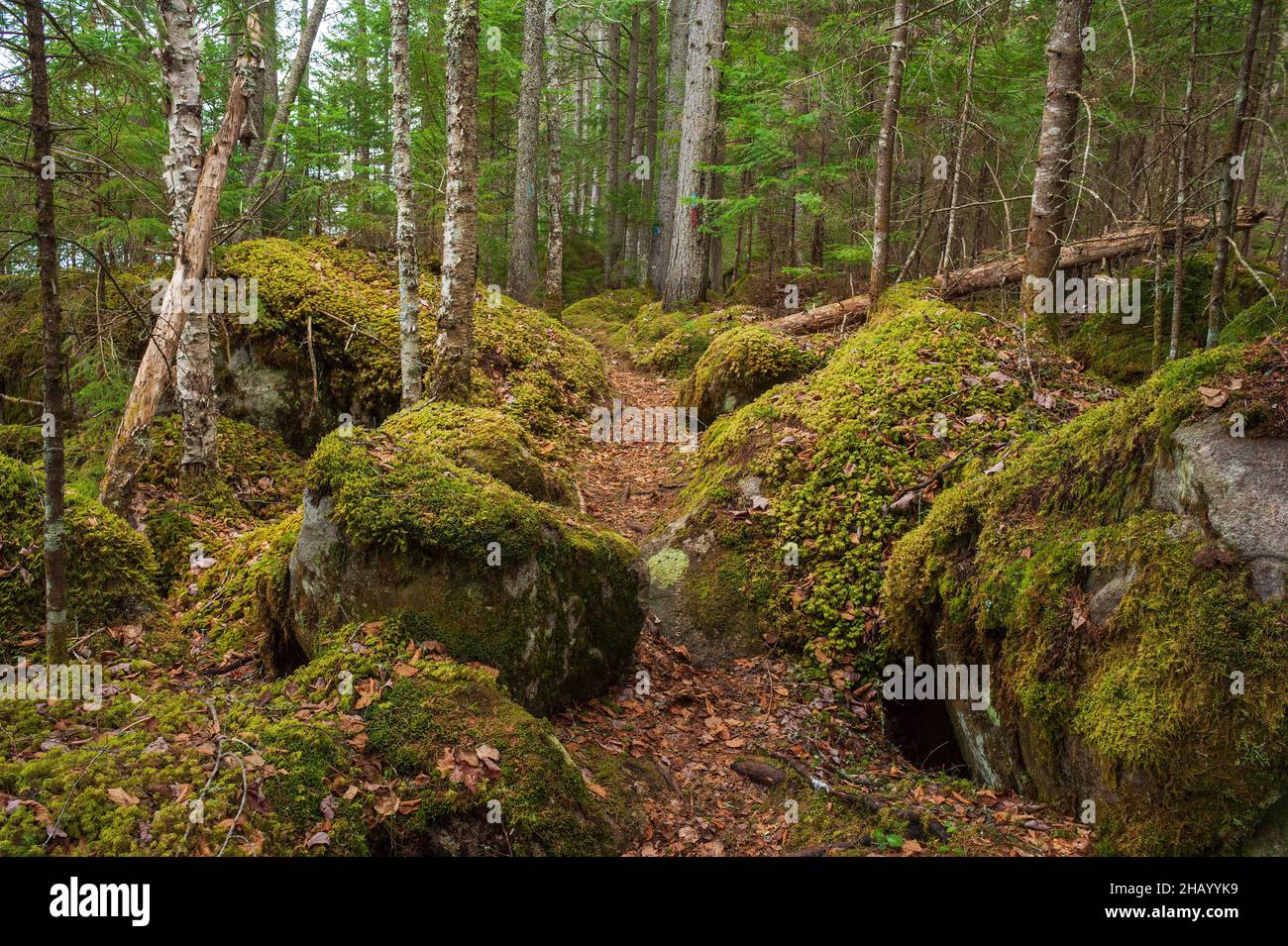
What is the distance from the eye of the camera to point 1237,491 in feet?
11.5

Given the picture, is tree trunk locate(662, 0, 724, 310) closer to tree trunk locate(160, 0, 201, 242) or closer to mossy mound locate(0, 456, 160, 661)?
tree trunk locate(160, 0, 201, 242)

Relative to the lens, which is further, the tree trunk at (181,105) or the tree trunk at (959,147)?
the tree trunk at (959,147)

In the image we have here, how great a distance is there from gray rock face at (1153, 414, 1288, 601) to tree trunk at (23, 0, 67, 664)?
5640 millimetres

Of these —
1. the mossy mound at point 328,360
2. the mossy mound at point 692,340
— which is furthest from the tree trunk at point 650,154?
the mossy mound at point 328,360

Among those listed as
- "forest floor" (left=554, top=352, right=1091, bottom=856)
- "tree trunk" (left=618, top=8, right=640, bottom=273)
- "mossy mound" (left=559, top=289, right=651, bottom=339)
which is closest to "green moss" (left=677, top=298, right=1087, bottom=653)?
"forest floor" (left=554, top=352, right=1091, bottom=856)

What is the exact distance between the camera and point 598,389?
11727 millimetres

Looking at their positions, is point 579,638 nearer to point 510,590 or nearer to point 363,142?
point 510,590

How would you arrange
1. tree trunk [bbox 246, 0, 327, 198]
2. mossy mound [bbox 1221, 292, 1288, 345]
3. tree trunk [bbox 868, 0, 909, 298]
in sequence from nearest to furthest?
mossy mound [bbox 1221, 292, 1288, 345], tree trunk [bbox 868, 0, 909, 298], tree trunk [bbox 246, 0, 327, 198]

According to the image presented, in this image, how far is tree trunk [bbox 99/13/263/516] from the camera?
281 inches

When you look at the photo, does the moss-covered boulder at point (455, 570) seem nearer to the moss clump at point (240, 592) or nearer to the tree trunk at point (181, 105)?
the moss clump at point (240, 592)

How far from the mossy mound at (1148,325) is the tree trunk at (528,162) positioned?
11392 millimetres

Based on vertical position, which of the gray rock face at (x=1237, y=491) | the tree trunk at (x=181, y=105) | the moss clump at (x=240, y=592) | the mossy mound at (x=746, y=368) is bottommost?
the moss clump at (x=240, y=592)

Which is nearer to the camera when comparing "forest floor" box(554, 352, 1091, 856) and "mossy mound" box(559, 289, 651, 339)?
"forest floor" box(554, 352, 1091, 856)

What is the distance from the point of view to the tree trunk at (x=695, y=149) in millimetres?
14406
